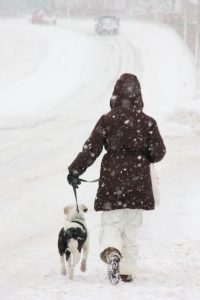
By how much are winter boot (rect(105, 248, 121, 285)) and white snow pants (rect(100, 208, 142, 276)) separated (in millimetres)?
51

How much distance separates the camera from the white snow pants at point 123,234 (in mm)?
5602

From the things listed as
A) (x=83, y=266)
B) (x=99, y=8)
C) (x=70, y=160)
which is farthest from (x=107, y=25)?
(x=83, y=266)

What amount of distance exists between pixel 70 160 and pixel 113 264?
8413 millimetres

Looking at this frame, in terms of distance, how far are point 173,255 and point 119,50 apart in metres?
29.6

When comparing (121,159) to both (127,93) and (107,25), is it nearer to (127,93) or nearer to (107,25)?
(127,93)

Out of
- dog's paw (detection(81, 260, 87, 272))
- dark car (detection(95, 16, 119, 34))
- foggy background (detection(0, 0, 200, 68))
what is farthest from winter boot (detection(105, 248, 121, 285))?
foggy background (detection(0, 0, 200, 68))

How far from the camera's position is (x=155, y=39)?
1634 inches

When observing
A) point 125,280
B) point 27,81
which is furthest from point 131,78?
point 27,81

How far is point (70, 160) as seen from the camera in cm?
1377

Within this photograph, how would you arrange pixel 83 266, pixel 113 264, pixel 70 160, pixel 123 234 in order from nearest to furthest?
1. pixel 113 264
2. pixel 123 234
3. pixel 83 266
4. pixel 70 160

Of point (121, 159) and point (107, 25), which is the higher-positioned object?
point (121, 159)

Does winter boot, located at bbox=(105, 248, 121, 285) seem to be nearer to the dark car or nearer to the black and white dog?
the black and white dog

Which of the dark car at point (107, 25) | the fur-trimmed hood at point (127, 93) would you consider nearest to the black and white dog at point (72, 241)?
the fur-trimmed hood at point (127, 93)

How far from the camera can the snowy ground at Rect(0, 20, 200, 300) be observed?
5.95 meters
